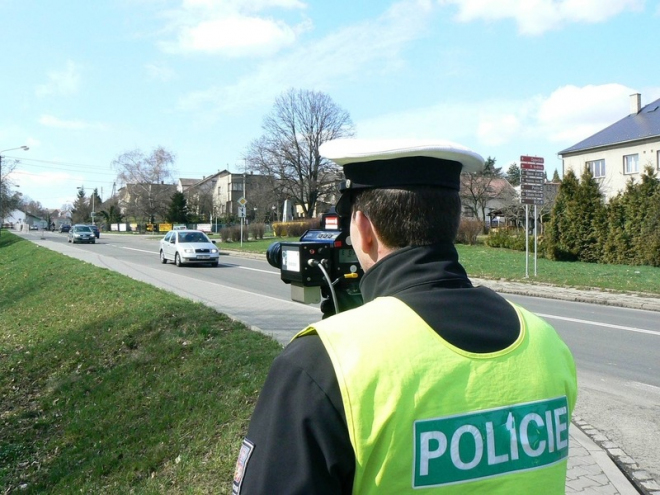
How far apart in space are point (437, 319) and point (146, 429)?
5.11 metres

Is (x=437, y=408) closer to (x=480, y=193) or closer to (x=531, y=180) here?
(x=531, y=180)

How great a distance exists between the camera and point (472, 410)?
51.3 inches

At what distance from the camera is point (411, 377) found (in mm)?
1239

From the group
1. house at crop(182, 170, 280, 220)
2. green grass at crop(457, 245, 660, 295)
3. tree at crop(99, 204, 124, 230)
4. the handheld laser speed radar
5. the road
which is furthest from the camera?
tree at crop(99, 204, 124, 230)

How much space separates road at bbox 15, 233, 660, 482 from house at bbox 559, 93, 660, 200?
1263 inches

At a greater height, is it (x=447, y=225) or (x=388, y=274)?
(x=447, y=225)

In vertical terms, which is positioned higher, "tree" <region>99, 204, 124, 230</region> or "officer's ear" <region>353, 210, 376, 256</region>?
"tree" <region>99, 204, 124, 230</region>

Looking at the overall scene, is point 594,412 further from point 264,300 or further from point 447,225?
point 264,300

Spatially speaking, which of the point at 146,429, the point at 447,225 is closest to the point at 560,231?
the point at 146,429

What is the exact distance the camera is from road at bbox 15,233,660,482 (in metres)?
5.70

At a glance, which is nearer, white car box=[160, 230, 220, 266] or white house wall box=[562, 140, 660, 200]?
white car box=[160, 230, 220, 266]

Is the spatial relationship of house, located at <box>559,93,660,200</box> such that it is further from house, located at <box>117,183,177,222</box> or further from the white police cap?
house, located at <box>117,183,177,222</box>

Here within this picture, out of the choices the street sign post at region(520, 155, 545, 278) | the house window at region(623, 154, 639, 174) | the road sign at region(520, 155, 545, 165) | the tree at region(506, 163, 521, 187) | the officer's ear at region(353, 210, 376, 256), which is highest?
the tree at region(506, 163, 521, 187)

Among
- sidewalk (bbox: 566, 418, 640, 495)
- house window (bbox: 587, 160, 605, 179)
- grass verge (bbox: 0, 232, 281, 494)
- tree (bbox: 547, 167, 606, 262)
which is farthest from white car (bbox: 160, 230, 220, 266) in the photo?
house window (bbox: 587, 160, 605, 179)
